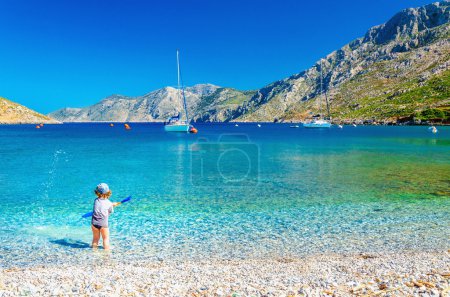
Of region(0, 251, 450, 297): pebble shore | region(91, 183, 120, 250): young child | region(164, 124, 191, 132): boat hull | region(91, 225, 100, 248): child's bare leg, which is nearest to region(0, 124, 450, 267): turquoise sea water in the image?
region(91, 225, 100, 248): child's bare leg

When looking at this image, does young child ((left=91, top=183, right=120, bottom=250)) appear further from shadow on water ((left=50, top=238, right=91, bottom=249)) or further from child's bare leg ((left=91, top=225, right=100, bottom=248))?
shadow on water ((left=50, top=238, right=91, bottom=249))

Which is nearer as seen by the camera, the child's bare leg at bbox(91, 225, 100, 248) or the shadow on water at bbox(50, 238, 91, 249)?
the child's bare leg at bbox(91, 225, 100, 248)

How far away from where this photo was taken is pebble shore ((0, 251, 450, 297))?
31.3 ft

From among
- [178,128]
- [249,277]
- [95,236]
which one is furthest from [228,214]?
[178,128]

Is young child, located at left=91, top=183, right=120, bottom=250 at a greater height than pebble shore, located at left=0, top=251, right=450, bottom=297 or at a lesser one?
greater

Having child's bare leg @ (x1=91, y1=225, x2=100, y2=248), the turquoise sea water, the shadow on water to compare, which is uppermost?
child's bare leg @ (x1=91, y1=225, x2=100, y2=248)

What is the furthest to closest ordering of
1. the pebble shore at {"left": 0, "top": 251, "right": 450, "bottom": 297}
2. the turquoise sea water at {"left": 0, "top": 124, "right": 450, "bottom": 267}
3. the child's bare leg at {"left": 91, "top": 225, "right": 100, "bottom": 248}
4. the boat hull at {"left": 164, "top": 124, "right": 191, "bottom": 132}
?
1. the boat hull at {"left": 164, "top": 124, "right": 191, "bottom": 132}
2. the turquoise sea water at {"left": 0, "top": 124, "right": 450, "bottom": 267}
3. the child's bare leg at {"left": 91, "top": 225, "right": 100, "bottom": 248}
4. the pebble shore at {"left": 0, "top": 251, "right": 450, "bottom": 297}

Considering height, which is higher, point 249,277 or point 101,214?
point 101,214

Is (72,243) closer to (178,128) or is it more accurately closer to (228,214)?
(228,214)

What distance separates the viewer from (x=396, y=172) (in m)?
Result: 37.4

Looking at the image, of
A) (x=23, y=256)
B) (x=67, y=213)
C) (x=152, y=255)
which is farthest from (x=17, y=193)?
(x=152, y=255)

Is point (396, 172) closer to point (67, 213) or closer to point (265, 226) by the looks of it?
point (265, 226)

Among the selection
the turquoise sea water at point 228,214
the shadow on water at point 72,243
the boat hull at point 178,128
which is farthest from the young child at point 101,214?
Answer: the boat hull at point 178,128

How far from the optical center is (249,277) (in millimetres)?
11047
